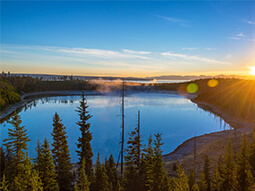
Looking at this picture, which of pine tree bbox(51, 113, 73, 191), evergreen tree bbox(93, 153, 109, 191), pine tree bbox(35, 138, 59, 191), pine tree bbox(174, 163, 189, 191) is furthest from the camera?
pine tree bbox(51, 113, 73, 191)

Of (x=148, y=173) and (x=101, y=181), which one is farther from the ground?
(x=148, y=173)

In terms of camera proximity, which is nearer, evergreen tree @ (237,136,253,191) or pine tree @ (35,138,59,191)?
evergreen tree @ (237,136,253,191)

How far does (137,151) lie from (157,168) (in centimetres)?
508

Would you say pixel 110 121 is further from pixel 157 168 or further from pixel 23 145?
pixel 157 168

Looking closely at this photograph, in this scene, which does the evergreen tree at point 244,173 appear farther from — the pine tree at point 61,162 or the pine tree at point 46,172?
the pine tree at point 61,162

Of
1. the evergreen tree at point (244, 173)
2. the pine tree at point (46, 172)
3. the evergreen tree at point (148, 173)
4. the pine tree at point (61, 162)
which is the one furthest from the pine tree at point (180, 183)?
the pine tree at point (61, 162)

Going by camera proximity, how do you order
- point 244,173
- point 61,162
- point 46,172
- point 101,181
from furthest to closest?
point 61,162 < point 46,172 < point 101,181 < point 244,173

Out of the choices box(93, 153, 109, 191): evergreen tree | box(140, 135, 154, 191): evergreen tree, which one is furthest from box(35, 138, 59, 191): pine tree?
box(140, 135, 154, 191): evergreen tree

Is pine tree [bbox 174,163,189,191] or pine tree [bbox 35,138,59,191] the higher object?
pine tree [bbox 174,163,189,191]

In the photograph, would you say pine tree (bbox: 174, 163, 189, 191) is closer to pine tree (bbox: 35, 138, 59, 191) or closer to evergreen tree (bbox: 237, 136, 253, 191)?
evergreen tree (bbox: 237, 136, 253, 191)

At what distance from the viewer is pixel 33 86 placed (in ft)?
523

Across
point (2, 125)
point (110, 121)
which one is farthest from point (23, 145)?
point (2, 125)

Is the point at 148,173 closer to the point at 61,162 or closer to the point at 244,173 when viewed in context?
the point at 244,173

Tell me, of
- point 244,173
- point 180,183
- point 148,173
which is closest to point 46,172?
point 148,173
